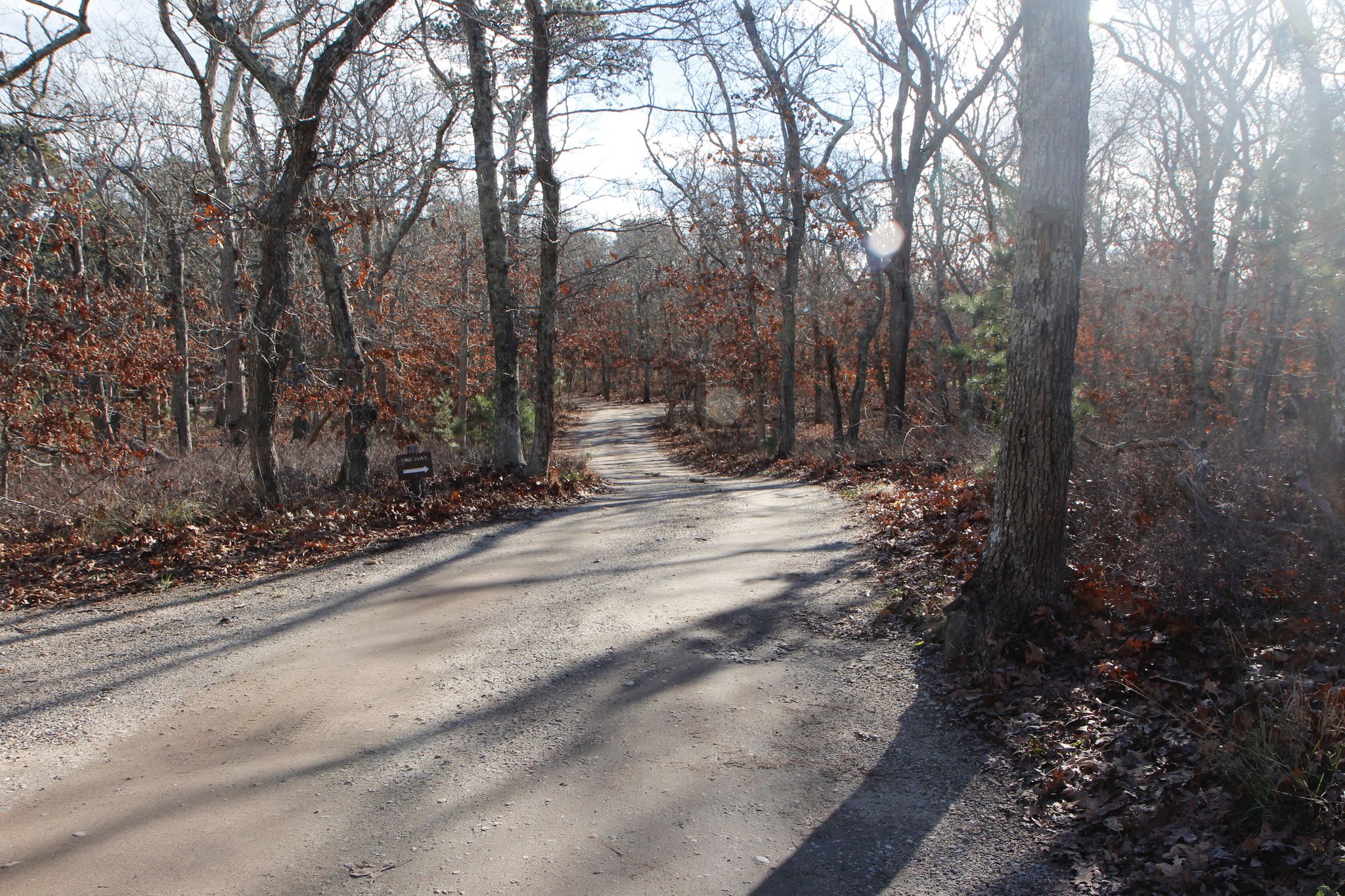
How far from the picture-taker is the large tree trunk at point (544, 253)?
566 inches

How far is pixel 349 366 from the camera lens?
13023 millimetres

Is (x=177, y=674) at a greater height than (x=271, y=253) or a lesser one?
lesser

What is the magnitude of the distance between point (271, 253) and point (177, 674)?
6.51 meters

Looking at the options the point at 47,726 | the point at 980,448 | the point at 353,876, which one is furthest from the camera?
the point at 980,448

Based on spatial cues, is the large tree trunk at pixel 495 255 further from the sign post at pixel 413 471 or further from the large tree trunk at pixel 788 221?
the large tree trunk at pixel 788 221

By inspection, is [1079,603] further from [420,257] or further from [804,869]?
Answer: [420,257]

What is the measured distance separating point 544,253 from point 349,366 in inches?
160

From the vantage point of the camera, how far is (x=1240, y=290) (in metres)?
28.0

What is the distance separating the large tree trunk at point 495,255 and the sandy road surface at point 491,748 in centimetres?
607

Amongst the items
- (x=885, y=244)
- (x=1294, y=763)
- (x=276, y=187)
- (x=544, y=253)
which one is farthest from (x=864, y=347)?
(x=1294, y=763)

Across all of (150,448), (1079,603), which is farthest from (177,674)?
(150,448)

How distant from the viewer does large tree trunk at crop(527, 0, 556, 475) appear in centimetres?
1438

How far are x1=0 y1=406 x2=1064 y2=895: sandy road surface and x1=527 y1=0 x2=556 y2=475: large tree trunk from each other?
23.6ft

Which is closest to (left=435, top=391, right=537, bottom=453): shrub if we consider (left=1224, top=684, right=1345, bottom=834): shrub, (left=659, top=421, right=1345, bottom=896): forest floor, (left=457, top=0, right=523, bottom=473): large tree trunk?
(left=457, top=0, right=523, bottom=473): large tree trunk
